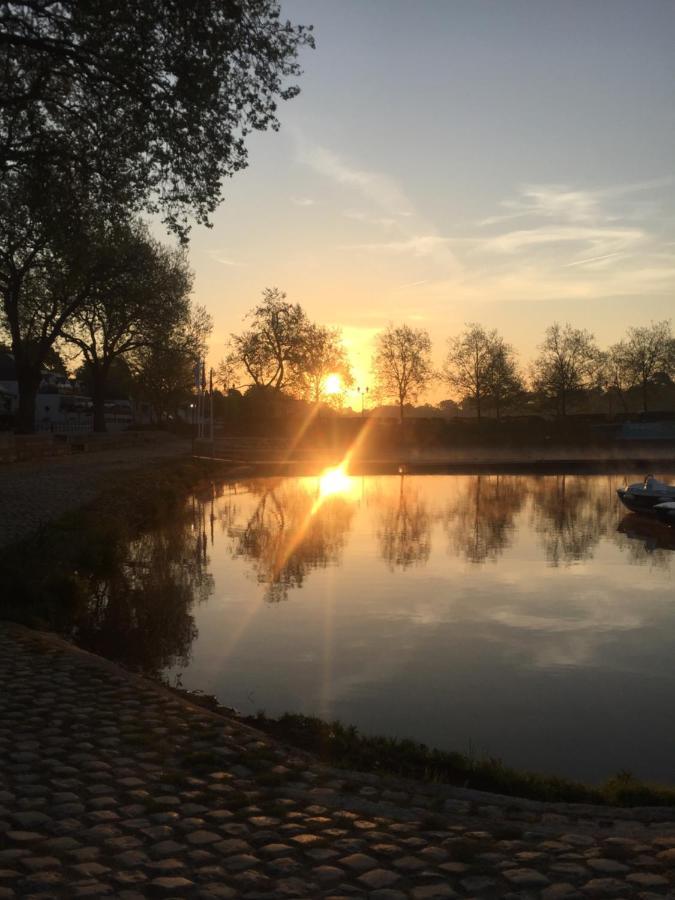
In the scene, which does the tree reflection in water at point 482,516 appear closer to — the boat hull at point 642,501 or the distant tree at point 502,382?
the boat hull at point 642,501

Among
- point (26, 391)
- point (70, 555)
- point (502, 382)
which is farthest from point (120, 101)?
point (502, 382)

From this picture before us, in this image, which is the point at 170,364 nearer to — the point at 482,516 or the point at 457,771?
the point at 482,516

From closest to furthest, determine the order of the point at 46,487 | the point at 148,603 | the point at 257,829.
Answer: the point at 257,829 → the point at 148,603 → the point at 46,487

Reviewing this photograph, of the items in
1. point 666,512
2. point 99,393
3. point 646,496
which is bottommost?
point 666,512

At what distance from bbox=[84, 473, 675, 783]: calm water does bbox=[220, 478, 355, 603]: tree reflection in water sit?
0.12m

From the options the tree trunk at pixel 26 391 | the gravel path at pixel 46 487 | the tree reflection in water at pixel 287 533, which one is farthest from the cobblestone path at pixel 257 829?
the tree trunk at pixel 26 391

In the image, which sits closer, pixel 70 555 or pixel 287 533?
pixel 70 555

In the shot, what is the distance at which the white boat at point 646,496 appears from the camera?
32000mm

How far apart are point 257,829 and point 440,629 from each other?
852 cm

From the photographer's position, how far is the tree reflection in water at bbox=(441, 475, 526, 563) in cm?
2261

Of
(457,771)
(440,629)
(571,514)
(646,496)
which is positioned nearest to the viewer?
(457,771)

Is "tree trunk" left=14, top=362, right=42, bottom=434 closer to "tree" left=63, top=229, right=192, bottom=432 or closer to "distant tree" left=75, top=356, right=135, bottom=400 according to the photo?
"tree" left=63, top=229, right=192, bottom=432

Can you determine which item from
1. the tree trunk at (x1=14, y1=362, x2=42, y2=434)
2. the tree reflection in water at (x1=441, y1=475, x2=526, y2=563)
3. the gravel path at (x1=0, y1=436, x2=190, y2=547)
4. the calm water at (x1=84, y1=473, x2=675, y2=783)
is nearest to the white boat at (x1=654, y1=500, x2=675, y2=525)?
the calm water at (x1=84, y1=473, x2=675, y2=783)

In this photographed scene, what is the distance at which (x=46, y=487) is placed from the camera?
83.8 feet
